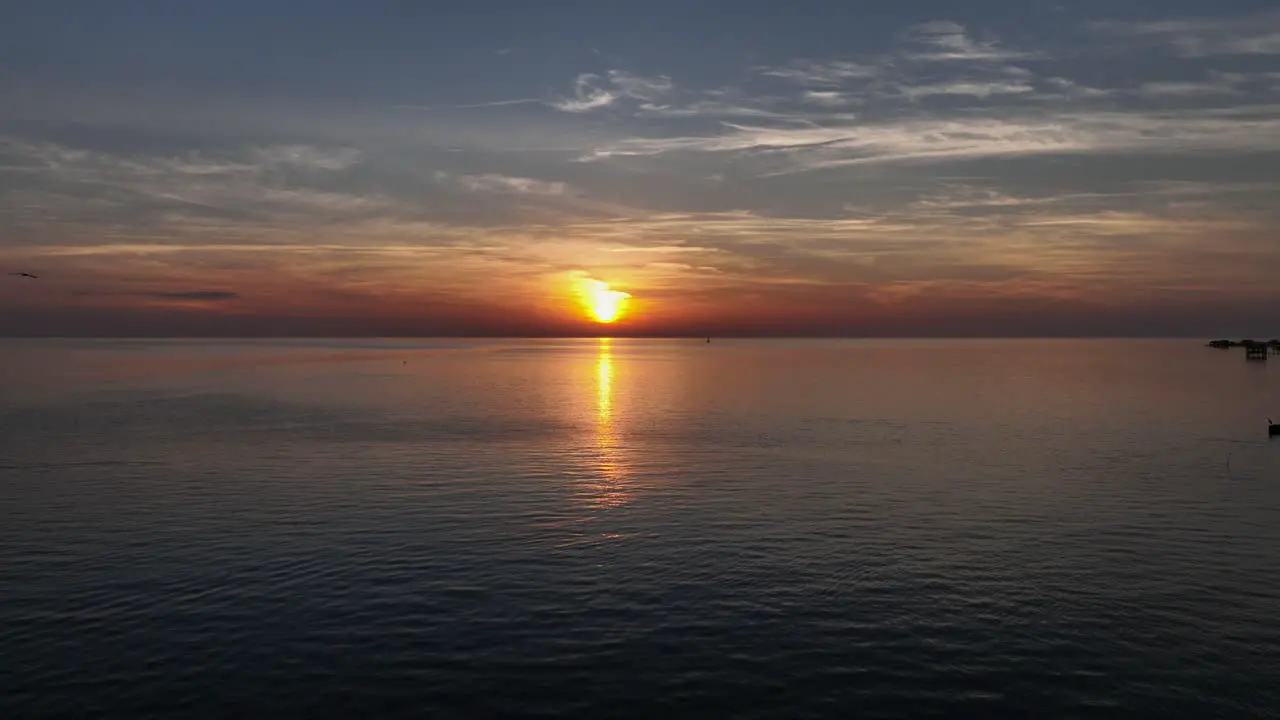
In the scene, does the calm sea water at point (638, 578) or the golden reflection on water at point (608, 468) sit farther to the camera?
the golden reflection on water at point (608, 468)

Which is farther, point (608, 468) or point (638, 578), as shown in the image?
point (608, 468)

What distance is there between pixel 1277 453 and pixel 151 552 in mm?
102984

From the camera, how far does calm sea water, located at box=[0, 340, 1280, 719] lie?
30.7m

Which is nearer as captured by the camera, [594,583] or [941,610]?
[941,610]

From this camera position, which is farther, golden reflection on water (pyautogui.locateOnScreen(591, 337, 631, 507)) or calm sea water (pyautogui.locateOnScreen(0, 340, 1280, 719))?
golden reflection on water (pyautogui.locateOnScreen(591, 337, 631, 507))

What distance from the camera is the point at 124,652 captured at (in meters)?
33.6

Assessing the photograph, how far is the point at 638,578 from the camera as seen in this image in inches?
1736

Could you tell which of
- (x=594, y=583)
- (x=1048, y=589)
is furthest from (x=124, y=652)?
(x=1048, y=589)

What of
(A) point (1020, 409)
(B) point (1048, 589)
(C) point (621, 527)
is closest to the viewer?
(B) point (1048, 589)

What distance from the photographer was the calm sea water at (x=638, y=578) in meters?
30.7

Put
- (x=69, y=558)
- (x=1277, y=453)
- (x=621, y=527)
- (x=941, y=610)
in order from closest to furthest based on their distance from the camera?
1. (x=941, y=610)
2. (x=69, y=558)
3. (x=621, y=527)
4. (x=1277, y=453)

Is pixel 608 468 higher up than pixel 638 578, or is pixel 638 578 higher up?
pixel 608 468

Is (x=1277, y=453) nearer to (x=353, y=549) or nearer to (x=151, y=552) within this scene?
(x=353, y=549)

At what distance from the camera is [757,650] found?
34.2m
